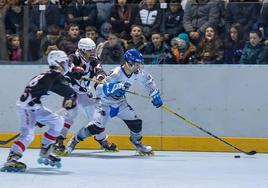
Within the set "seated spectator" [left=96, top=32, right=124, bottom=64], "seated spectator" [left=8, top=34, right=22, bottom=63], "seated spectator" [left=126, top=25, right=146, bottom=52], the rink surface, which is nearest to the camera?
the rink surface

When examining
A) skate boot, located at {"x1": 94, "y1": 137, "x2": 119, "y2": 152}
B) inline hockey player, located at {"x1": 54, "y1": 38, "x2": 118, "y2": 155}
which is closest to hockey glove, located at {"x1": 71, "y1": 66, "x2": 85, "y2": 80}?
inline hockey player, located at {"x1": 54, "y1": 38, "x2": 118, "y2": 155}

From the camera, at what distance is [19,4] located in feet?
37.4

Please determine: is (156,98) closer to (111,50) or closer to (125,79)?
(125,79)

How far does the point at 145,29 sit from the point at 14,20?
1.84 metres

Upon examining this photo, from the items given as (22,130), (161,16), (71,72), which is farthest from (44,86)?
(161,16)

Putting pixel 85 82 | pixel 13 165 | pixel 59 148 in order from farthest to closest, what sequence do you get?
1. pixel 85 82
2. pixel 59 148
3. pixel 13 165

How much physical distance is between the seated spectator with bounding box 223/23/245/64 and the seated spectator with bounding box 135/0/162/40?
3.13 ft

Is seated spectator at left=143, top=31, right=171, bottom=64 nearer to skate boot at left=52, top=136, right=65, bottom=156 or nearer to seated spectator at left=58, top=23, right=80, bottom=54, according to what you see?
seated spectator at left=58, top=23, right=80, bottom=54

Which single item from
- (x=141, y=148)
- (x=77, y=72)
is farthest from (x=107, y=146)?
(x=77, y=72)

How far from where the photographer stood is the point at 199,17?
10562 millimetres

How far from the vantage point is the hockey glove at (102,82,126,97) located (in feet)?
31.3

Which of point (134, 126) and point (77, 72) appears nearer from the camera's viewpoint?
point (77, 72)

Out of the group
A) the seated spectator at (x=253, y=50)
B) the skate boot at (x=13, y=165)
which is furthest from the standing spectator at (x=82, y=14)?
the skate boot at (x=13, y=165)

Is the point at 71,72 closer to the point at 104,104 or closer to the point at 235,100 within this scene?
the point at 104,104
